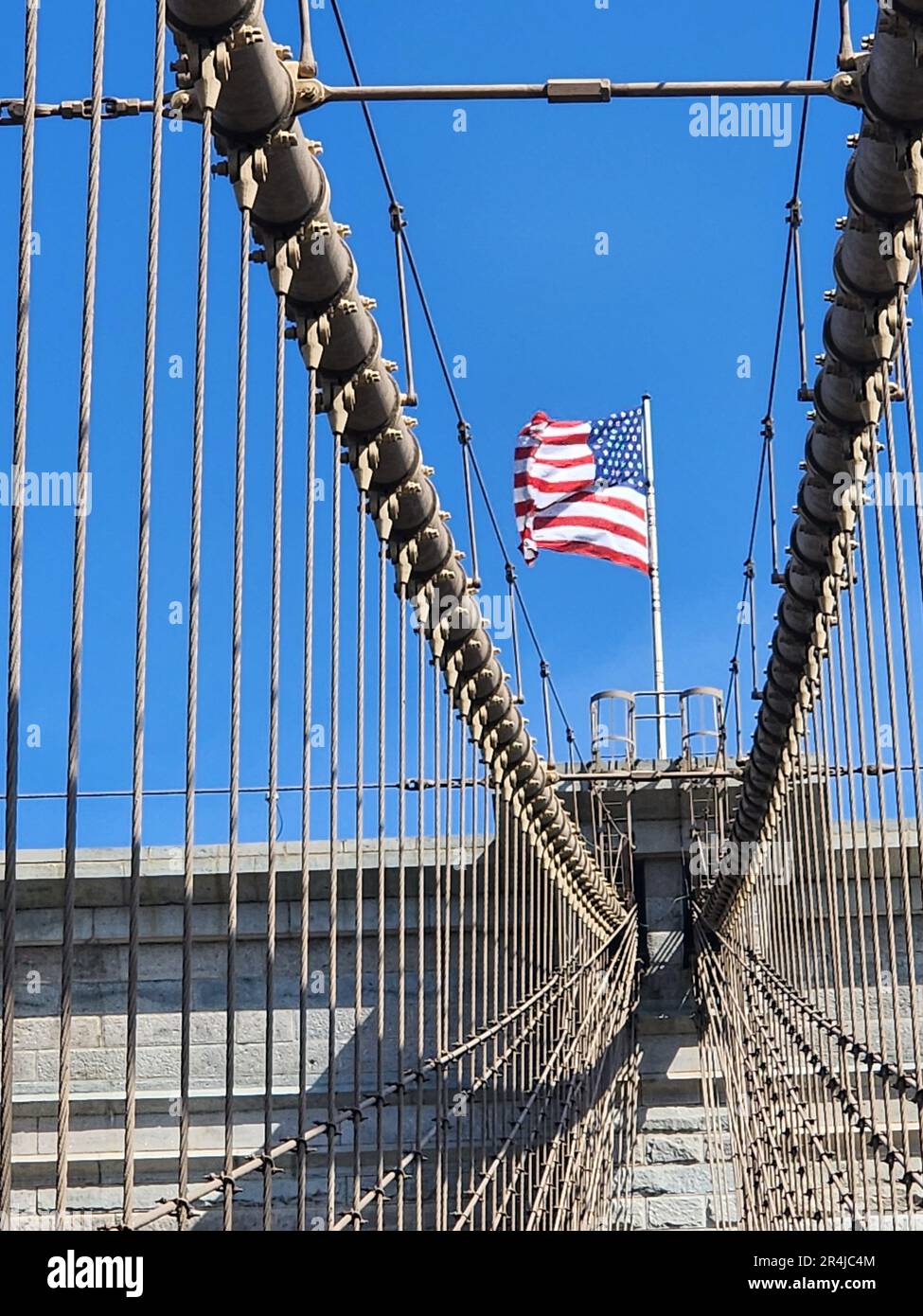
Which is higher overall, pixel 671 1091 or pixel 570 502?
pixel 570 502

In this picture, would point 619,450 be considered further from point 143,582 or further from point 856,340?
point 143,582

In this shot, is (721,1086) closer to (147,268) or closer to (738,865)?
(738,865)

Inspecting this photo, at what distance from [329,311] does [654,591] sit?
14408 millimetres

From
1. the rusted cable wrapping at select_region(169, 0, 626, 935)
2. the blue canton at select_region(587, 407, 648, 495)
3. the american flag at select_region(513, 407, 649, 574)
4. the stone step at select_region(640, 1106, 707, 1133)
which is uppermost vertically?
the blue canton at select_region(587, 407, 648, 495)

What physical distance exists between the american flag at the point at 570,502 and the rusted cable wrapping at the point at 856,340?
203 inches

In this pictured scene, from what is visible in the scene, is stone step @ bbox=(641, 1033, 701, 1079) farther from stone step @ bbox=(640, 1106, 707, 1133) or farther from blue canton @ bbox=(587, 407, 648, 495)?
blue canton @ bbox=(587, 407, 648, 495)

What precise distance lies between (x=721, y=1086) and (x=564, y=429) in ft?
18.1

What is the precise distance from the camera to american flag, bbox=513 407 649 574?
50.9 feet

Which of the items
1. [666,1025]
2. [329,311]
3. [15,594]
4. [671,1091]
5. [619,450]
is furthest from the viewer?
[619,450]

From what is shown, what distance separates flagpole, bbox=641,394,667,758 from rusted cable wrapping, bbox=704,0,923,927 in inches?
269

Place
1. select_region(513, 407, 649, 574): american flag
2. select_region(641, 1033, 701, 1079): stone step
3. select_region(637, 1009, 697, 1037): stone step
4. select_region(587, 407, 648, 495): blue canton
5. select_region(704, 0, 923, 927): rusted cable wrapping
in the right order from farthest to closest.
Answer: select_region(587, 407, 648, 495): blue canton < select_region(637, 1009, 697, 1037): stone step < select_region(641, 1033, 701, 1079): stone step < select_region(513, 407, 649, 574): american flag < select_region(704, 0, 923, 927): rusted cable wrapping

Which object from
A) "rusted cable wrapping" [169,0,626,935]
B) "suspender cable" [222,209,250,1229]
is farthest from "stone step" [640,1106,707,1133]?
"suspender cable" [222,209,250,1229]

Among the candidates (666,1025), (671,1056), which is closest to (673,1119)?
(671,1056)

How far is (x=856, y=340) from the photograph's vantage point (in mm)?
5906
